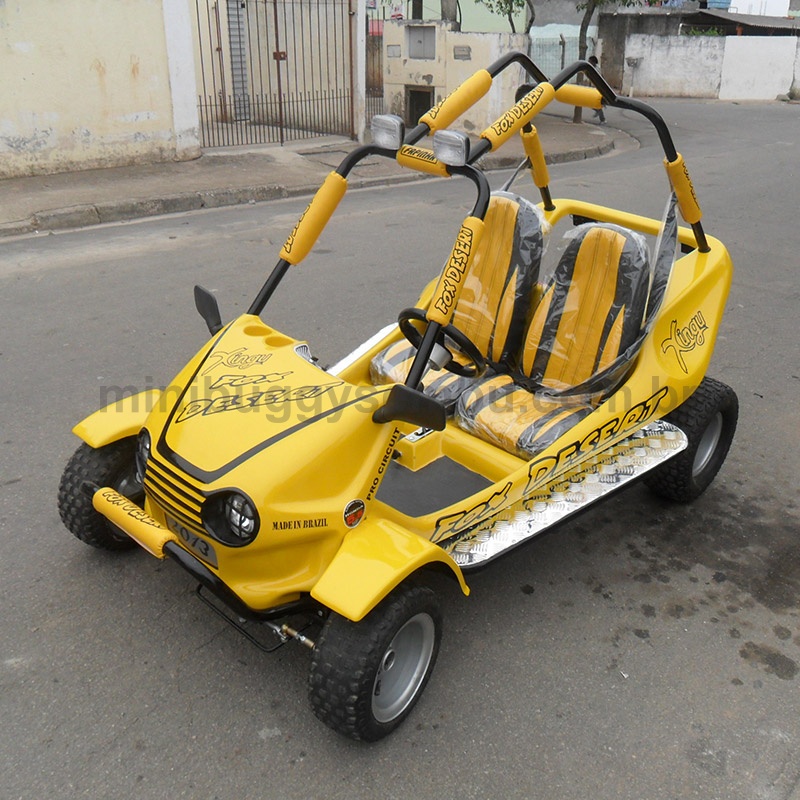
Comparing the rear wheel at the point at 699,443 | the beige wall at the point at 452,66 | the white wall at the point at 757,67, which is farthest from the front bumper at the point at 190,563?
the white wall at the point at 757,67

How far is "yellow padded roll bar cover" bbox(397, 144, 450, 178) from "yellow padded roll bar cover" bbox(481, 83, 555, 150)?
0.19 metres

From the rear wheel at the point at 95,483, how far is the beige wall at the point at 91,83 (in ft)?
22.0

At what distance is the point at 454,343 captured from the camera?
3.53 meters

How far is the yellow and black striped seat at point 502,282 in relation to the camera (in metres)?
3.44

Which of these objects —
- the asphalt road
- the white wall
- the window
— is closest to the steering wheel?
the asphalt road

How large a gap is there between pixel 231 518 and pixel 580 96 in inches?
82.1

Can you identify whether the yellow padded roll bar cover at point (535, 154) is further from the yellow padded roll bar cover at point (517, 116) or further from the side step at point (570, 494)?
the side step at point (570, 494)

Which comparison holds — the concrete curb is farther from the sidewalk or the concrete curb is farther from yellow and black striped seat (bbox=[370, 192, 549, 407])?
yellow and black striped seat (bbox=[370, 192, 549, 407])

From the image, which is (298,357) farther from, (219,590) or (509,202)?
(509,202)

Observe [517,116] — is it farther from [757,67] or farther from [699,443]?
[757,67]

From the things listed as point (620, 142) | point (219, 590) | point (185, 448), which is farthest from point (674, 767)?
point (620, 142)

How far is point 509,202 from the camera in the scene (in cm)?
351

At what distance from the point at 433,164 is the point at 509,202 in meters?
1.08

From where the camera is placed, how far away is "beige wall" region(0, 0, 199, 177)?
8.06m
